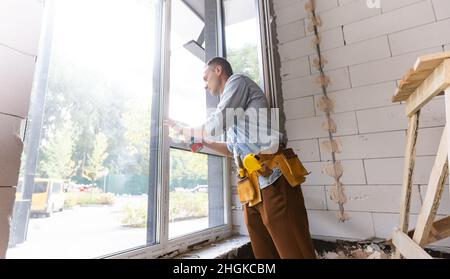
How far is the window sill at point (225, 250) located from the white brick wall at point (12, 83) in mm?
904

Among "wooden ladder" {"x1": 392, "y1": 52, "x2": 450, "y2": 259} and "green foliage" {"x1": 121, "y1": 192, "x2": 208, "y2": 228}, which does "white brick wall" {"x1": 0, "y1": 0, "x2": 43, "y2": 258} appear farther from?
"wooden ladder" {"x1": 392, "y1": 52, "x2": 450, "y2": 259}

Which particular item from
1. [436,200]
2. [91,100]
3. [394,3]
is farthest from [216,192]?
[394,3]

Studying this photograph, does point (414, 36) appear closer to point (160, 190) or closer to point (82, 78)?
point (160, 190)

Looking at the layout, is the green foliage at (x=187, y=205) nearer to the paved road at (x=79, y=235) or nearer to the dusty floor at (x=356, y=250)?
the paved road at (x=79, y=235)

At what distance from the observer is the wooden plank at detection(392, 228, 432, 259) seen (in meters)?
0.81

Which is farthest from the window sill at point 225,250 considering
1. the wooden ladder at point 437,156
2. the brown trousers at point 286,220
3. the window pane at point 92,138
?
the wooden ladder at point 437,156

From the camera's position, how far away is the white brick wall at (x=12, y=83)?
0.59m

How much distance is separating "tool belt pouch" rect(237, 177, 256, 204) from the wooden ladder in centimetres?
64

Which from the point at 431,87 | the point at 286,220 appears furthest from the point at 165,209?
the point at 431,87

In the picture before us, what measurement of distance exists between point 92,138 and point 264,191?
Answer: 820mm

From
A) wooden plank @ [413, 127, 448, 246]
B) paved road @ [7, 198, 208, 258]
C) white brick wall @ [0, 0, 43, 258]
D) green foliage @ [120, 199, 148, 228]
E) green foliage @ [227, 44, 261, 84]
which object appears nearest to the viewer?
white brick wall @ [0, 0, 43, 258]

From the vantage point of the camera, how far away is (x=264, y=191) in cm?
107

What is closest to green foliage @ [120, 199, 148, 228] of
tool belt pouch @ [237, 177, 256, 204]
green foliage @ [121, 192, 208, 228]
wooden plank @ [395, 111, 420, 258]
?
green foliage @ [121, 192, 208, 228]

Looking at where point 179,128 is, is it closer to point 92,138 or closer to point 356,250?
point 92,138
